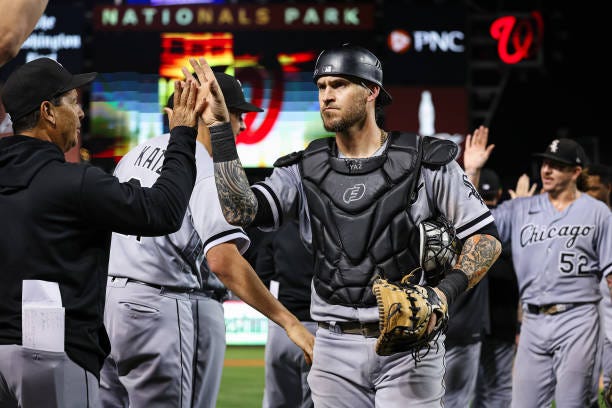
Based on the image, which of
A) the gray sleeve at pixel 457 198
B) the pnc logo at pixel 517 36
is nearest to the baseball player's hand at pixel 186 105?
the gray sleeve at pixel 457 198

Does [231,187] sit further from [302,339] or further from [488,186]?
[488,186]

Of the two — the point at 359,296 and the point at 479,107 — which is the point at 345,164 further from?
the point at 479,107

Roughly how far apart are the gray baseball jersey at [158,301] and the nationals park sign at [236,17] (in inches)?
441

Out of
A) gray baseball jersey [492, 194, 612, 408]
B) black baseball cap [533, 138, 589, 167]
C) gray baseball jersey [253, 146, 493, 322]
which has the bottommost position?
gray baseball jersey [492, 194, 612, 408]

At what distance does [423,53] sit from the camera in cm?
1530

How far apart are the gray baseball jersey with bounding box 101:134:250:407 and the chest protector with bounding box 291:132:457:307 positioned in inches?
18.4

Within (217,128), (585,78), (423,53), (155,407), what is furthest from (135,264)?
(585,78)

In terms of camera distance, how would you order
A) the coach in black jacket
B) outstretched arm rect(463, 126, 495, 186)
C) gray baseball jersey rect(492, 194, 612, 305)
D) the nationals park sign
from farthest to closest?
the nationals park sign, gray baseball jersey rect(492, 194, 612, 305), outstretched arm rect(463, 126, 495, 186), the coach in black jacket

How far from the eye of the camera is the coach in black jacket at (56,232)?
9.55ft

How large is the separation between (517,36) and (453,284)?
518 inches

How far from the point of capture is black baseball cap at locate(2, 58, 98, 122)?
3.12 meters

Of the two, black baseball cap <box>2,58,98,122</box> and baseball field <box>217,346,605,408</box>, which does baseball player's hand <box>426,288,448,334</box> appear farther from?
baseball field <box>217,346,605,408</box>

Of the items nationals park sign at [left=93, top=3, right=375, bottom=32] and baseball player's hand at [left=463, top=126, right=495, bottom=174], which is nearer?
baseball player's hand at [left=463, top=126, right=495, bottom=174]

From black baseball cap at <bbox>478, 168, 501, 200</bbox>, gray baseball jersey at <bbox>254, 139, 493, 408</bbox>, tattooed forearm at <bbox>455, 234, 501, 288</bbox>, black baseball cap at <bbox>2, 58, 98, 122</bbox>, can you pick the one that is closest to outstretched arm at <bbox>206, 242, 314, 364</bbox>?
gray baseball jersey at <bbox>254, 139, 493, 408</bbox>
